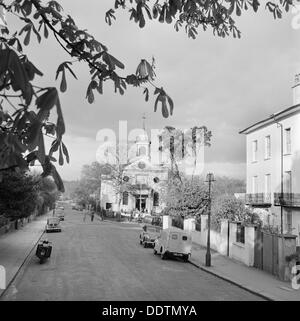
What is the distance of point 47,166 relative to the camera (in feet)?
10.0

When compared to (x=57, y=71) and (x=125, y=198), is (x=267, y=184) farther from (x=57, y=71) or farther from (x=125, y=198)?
(x=125, y=198)

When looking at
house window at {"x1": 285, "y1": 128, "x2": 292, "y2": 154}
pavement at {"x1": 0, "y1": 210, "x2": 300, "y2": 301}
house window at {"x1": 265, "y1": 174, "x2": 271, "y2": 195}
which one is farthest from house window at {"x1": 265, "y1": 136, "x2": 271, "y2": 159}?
pavement at {"x1": 0, "y1": 210, "x2": 300, "y2": 301}

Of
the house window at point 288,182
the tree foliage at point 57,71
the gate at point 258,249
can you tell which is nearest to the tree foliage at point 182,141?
the house window at point 288,182

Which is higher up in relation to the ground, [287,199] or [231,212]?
[287,199]

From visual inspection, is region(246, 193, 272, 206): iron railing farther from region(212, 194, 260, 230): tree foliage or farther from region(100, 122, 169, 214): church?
region(100, 122, 169, 214): church

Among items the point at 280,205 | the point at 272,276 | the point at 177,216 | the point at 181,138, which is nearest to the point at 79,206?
the point at 181,138

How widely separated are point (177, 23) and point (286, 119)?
30598 mm

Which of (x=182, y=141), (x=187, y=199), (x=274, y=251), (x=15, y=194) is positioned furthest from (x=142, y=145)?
(x=274, y=251)

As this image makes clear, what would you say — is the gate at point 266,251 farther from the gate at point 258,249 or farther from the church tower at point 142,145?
the church tower at point 142,145

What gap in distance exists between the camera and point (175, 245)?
27.5 meters

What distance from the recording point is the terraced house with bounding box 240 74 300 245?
1321 inches

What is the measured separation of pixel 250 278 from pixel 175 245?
789 centimetres

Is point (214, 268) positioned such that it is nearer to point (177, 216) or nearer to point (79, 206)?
point (177, 216)
